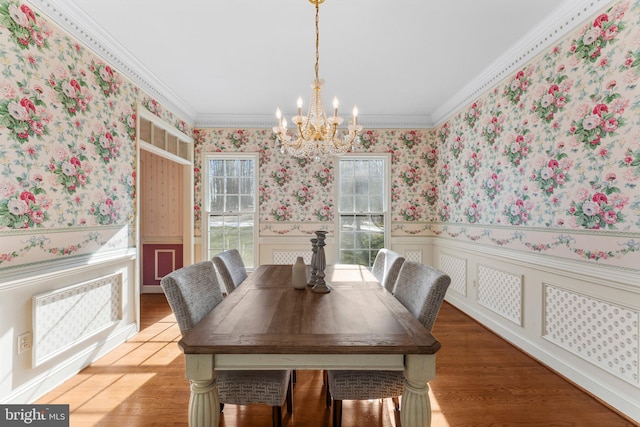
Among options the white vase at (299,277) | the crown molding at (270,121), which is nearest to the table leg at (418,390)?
the white vase at (299,277)

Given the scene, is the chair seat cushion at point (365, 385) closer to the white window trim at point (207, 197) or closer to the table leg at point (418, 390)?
the table leg at point (418, 390)

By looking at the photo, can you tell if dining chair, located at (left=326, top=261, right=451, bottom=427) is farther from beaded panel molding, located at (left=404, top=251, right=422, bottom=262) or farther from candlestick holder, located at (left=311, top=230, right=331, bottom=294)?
beaded panel molding, located at (left=404, top=251, right=422, bottom=262)

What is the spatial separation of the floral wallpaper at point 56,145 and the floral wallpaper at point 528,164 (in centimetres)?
174

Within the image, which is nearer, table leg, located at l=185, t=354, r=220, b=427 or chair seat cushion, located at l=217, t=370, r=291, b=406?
table leg, located at l=185, t=354, r=220, b=427

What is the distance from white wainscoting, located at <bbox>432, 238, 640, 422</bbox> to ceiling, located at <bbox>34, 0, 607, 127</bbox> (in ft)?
5.99

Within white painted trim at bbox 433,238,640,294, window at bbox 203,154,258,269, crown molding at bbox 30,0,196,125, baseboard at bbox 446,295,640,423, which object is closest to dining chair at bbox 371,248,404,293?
white painted trim at bbox 433,238,640,294

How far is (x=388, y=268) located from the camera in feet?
7.05

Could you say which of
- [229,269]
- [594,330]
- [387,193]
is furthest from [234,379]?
[387,193]

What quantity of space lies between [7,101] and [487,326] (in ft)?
14.3

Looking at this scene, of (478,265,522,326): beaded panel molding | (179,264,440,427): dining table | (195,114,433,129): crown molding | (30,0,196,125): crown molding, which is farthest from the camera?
(195,114,433,129): crown molding

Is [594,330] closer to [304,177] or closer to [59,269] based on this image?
[304,177]

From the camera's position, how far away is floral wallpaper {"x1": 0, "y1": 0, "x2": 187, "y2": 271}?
1.75m

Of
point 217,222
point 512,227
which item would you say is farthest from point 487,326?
point 217,222

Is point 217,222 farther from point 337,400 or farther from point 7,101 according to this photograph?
point 337,400
